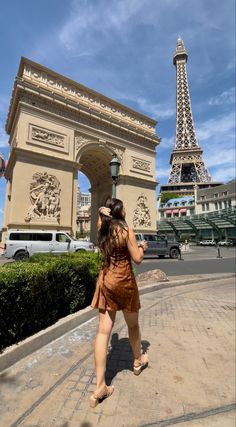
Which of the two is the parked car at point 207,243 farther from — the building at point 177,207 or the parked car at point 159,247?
the parked car at point 159,247

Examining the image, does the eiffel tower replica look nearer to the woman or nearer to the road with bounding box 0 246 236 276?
the road with bounding box 0 246 236 276

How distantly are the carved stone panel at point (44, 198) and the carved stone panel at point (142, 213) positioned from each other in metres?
→ 9.16

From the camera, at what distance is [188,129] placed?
8694cm

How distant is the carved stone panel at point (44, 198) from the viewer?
20156 mm

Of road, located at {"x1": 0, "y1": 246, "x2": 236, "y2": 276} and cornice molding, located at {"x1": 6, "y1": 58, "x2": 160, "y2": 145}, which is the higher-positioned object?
cornice molding, located at {"x1": 6, "y1": 58, "x2": 160, "y2": 145}

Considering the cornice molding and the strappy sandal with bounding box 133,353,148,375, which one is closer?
the strappy sandal with bounding box 133,353,148,375

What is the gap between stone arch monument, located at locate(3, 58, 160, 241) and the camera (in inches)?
801

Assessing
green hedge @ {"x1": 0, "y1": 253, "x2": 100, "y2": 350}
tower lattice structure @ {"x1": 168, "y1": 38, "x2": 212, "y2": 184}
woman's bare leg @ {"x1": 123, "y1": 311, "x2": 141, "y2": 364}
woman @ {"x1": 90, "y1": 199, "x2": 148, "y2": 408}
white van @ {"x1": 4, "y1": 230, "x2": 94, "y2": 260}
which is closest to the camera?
woman @ {"x1": 90, "y1": 199, "x2": 148, "y2": 408}

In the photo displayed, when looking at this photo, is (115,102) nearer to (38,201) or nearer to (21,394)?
(38,201)

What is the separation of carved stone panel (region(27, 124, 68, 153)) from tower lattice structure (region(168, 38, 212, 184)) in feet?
230

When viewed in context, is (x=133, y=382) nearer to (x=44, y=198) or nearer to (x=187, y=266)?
(x=187, y=266)

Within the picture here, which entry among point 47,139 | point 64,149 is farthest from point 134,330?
point 64,149

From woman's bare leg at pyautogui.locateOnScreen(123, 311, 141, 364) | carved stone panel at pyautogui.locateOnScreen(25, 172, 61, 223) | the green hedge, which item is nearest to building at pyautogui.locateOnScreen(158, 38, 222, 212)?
carved stone panel at pyautogui.locateOnScreen(25, 172, 61, 223)

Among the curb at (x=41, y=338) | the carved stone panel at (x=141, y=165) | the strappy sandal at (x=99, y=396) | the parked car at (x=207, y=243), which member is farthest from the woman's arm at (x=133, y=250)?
the parked car at (x=207, y=243)
